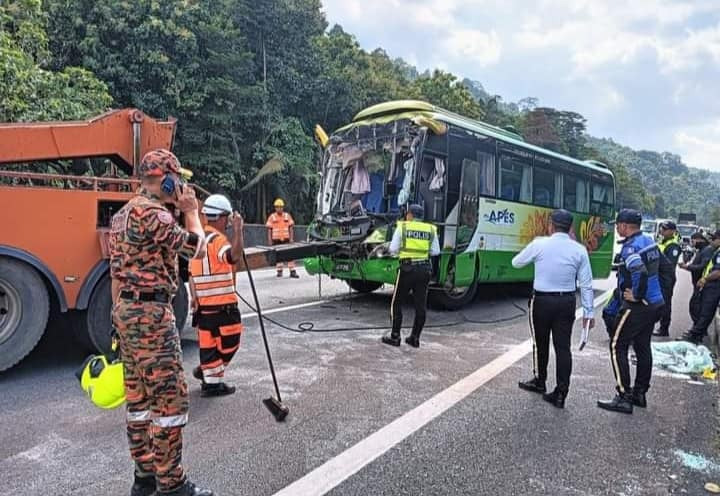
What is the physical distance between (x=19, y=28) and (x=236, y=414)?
12.0 m

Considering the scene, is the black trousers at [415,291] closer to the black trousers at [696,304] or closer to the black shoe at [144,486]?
the black shoe at [144,486]

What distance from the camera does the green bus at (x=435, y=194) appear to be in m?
7.99

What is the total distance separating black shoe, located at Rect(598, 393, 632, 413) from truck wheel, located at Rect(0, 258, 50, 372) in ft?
16.4

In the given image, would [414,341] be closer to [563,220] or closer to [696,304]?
[563,220]

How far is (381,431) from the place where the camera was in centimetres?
371

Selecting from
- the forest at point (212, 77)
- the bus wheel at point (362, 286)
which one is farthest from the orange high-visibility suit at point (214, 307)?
the forest at point (212, 77)

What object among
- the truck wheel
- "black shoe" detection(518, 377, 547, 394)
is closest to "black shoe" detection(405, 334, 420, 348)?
"black shoe" detection(518, 377, 547, 394)

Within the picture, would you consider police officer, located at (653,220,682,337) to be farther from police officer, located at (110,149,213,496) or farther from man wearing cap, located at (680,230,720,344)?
police officer, located at (110,149,213,496)

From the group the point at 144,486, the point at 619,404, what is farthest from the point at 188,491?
the point at 619,404

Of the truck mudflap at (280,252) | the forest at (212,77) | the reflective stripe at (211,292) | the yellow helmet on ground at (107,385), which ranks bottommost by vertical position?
the yellow helmet on ground at (107,385)

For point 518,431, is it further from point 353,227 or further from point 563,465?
point 353,227

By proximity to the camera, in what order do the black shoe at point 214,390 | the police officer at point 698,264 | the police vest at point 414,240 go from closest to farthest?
the black shoe at point 214,390 < the police vest at point 414,240 < the police officer at point 698,264

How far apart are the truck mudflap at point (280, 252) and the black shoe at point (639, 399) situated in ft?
11.8

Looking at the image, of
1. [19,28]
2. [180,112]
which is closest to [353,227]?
[19,28]
